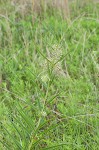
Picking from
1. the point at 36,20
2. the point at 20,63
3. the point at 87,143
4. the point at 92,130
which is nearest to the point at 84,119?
the point at 92,130

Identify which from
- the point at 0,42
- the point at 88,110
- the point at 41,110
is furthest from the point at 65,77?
the point at 41,110

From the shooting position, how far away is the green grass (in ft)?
4.73

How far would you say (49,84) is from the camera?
1339 millimetres

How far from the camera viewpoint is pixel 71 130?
6.73ft

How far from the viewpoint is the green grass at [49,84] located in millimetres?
1442

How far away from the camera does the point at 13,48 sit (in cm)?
331

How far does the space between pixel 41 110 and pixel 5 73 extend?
160 centimetres

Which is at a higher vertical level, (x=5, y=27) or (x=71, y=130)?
(x=5, y=27)

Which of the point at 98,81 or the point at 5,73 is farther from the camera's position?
the point at 5,73

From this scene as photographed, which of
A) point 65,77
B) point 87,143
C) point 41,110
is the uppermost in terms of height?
point 41,110

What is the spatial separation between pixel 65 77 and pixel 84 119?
0.58 metres

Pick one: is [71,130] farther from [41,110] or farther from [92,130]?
[41,110]

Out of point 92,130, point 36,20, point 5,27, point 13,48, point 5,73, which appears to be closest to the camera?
point 92,130

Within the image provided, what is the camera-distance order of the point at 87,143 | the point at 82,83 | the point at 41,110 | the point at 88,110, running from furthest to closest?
the point at 82,83 → the point at 88,110 → the point at 87,143 → the point at 41,110
